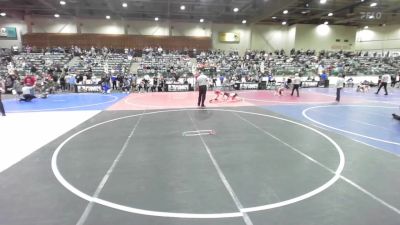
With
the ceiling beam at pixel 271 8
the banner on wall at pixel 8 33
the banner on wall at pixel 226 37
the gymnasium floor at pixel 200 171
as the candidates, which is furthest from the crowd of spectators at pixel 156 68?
the gymnasium floor at pixel 200 171

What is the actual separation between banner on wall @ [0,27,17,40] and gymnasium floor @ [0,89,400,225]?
3111 centimetres

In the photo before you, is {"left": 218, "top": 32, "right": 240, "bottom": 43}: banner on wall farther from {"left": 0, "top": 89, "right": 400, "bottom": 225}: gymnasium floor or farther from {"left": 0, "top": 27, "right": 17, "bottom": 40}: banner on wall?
{"left": 0, "top": 89, "right": 400, "bottom": 225}: gymnasium floor

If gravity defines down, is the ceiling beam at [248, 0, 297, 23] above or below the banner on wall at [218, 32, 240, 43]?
above

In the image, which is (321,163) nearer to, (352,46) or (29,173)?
(29,173)

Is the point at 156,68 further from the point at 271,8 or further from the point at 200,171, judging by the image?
the point at 200,171

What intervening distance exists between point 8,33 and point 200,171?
38.8 m

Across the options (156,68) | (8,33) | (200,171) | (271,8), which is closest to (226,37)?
(271,8)

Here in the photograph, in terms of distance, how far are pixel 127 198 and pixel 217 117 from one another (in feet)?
22.0

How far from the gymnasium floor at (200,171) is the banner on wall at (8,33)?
3111cm

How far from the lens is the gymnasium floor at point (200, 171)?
3812mm

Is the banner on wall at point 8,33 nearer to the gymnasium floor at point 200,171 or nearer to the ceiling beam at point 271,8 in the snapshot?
the ceiling beam at point 271,8

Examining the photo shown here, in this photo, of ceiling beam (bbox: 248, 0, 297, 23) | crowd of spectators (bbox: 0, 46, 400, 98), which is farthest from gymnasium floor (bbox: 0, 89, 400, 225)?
ceiling beam (bbox: 248, 0, 297, 23)

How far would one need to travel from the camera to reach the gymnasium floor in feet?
12.5

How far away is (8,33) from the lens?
33875mm
